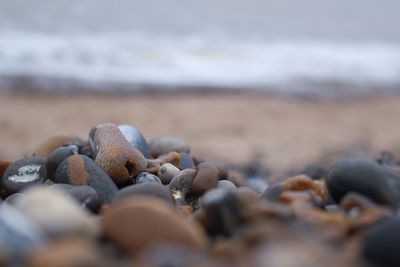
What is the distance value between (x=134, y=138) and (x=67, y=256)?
155 centimetres

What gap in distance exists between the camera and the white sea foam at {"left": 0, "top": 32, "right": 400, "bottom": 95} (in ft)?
32.9

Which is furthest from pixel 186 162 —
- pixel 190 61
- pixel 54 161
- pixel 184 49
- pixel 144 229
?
pixel 184 49

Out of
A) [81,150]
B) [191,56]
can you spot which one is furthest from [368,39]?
[81,150]

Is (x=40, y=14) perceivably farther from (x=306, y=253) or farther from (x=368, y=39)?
(x=306, y=253)

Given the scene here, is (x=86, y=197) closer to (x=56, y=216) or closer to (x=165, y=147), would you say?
(x=56, y=216)

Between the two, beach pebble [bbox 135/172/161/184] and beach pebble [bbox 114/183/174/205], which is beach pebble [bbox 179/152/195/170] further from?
beach pebble [bbox 114/183/174/205]

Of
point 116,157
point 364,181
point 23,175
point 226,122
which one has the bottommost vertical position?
point 226,122

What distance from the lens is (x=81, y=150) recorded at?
2.43 metres

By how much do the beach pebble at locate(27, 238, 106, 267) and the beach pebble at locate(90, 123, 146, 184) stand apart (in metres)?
1.05

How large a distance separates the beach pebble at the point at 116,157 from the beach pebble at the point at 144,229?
909 mm

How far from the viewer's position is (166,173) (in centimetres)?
227

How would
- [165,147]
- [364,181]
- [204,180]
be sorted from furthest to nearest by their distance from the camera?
1. [165,147]
2. [204,180]
3. [364,181]

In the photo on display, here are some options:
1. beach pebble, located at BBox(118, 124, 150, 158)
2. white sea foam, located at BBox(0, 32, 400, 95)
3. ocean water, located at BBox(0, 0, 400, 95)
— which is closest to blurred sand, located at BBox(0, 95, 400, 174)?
ocean water, located at BBox(0, 0, 400, 95)

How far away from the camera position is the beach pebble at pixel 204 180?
2078 millimetres
